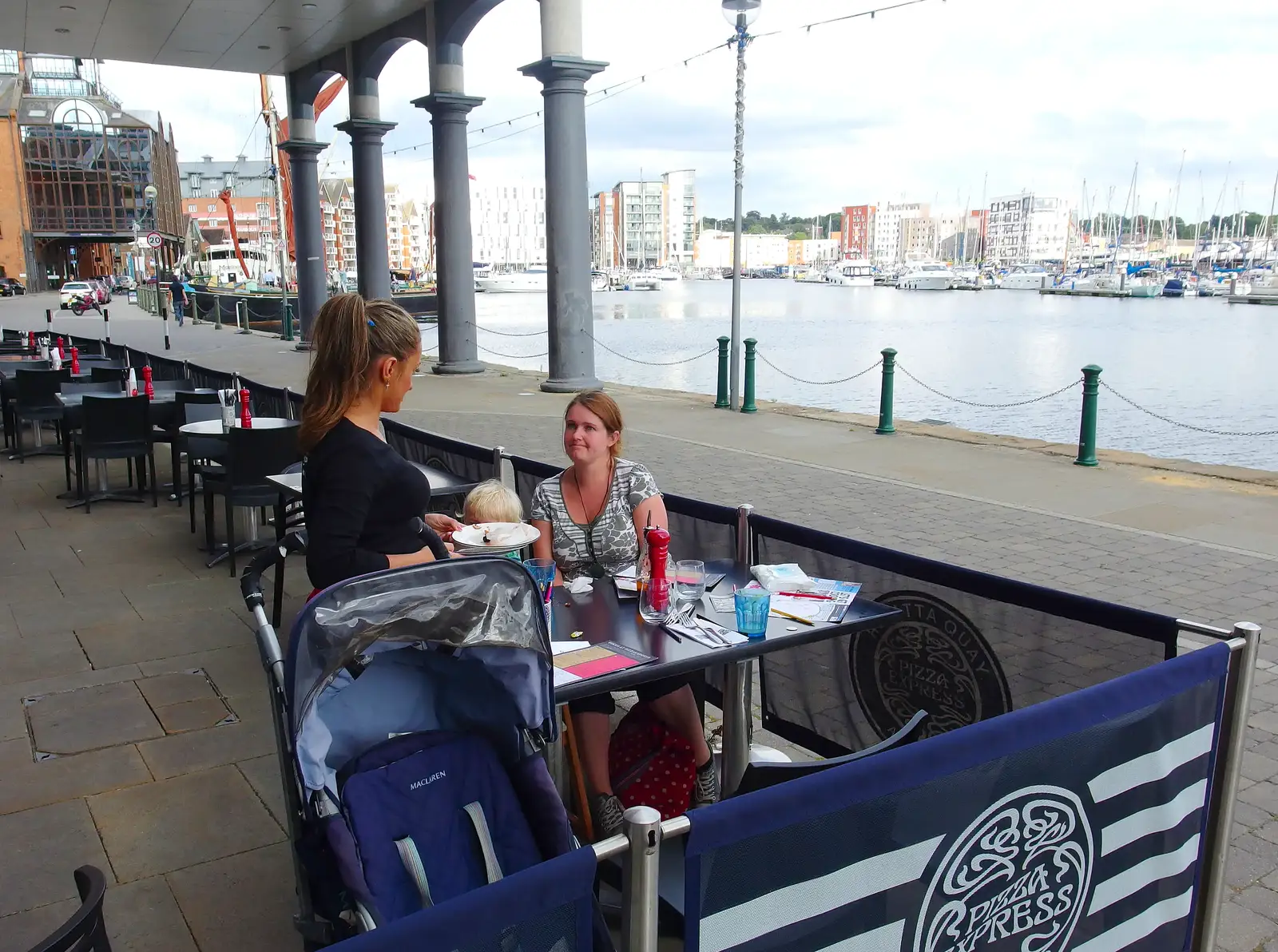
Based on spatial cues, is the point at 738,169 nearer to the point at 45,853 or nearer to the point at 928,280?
the point at 45,853

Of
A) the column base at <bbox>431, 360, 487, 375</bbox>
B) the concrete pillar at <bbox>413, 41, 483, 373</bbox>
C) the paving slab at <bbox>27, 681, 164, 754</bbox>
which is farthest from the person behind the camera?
the column base at <bbox>431, 360, 487, 375</bbox>

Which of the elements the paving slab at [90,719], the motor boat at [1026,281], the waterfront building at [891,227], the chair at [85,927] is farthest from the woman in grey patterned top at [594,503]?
the waterfront building at [891,227]

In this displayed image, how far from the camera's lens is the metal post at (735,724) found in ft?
11.2

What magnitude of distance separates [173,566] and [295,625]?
Answer: 5.11m

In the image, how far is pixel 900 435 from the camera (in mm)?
11656

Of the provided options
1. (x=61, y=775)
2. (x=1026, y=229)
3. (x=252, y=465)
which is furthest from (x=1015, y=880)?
(x=1026, y=229)

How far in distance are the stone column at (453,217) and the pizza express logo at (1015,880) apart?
51.2 ft

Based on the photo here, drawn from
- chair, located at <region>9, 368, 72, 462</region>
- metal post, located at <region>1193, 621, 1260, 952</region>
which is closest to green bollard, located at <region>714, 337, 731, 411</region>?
chair, located at <region>9, 368, 72, 462</region>

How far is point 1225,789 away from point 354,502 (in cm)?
231

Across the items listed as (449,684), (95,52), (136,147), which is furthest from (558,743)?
(136,147)

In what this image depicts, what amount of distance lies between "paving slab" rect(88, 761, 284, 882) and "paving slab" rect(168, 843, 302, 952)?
8cm

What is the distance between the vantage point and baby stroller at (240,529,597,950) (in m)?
2.04

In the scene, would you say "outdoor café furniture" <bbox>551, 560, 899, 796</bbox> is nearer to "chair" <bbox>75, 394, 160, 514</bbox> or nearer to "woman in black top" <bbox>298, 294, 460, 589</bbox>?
"woman in black top" <bbox>298, 294, 460, 589</bbox>

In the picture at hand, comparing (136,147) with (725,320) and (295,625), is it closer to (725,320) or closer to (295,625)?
(725,320)
